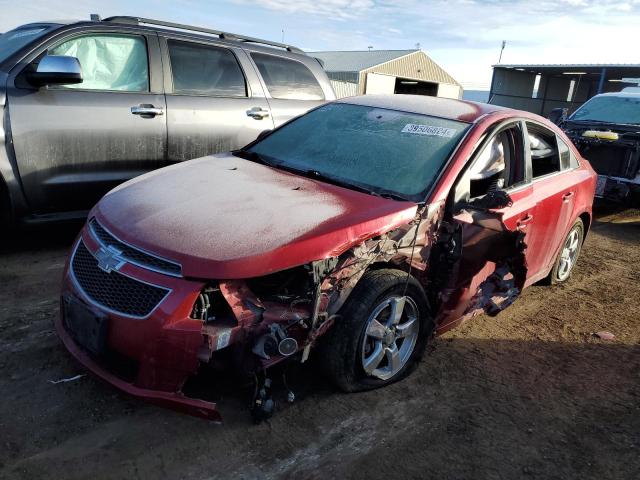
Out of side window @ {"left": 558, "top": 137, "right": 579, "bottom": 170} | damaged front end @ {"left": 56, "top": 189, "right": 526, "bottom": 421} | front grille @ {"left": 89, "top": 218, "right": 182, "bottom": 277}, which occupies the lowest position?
damaged front end @ {"left": 56, "top": 189, "right": 526, "bottom": 421}

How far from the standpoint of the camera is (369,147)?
3570 mm

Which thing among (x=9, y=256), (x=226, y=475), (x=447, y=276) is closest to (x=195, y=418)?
(x=226, y=475)

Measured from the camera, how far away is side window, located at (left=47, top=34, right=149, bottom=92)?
4.52 m

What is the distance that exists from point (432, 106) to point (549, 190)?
1114 millimetres

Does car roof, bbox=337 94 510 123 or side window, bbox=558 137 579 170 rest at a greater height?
car roof, bbox=337 94 510 123

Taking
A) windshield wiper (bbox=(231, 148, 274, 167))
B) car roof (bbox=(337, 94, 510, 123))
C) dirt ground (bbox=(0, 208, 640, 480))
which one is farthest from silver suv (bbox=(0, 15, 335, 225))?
car roof (bbox=(337, 94, 510, 123))

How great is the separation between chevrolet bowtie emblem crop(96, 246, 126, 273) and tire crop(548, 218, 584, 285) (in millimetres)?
3696

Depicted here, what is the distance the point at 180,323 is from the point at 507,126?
2697 mm

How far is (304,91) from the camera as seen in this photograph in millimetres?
6176

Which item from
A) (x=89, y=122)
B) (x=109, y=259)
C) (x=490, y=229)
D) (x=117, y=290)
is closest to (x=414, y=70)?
(x=89, y=122)

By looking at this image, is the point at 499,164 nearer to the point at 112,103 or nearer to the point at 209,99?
the point at 209,99

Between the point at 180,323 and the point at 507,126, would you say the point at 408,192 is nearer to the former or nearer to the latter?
the point at 507,126

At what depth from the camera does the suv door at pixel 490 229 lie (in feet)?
10.5

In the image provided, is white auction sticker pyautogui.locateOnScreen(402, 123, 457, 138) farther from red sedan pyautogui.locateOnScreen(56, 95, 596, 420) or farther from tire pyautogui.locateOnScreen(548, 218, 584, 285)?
tire pyautogui.locateOnScreen(548, 218, 584, 285)
